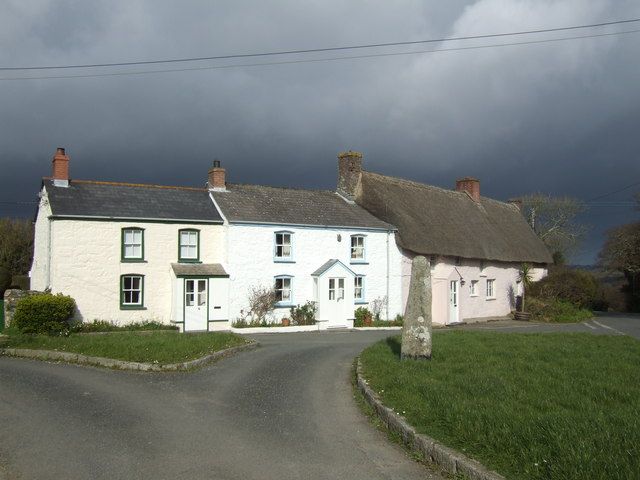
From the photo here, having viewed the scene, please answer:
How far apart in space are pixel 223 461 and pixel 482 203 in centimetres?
3971

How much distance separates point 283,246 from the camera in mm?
28453

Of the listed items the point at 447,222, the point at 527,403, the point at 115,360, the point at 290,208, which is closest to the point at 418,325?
the point at 527,403

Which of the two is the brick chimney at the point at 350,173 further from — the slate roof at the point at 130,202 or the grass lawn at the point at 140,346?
the grass lawn at the point at 140,346

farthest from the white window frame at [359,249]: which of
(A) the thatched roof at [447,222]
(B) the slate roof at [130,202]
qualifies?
(B) the slate roof at [130,202]

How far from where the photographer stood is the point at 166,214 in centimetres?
2641

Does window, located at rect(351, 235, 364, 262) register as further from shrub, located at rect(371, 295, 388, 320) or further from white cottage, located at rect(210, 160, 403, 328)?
shrub, located at rect(371, 295, 388, 320)

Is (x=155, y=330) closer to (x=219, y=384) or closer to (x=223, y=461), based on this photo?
(x=219, y=384)

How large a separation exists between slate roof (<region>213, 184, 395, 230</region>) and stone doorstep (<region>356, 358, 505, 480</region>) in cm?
1896

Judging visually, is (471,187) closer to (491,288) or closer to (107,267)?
(491,288)

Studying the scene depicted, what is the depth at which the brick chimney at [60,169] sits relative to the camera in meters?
25.8

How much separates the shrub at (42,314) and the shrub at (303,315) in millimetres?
9728

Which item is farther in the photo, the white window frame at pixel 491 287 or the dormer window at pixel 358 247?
the white window frame at pixel 491 287

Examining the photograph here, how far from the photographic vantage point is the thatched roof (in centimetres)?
3281

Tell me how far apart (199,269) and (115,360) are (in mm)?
11254
